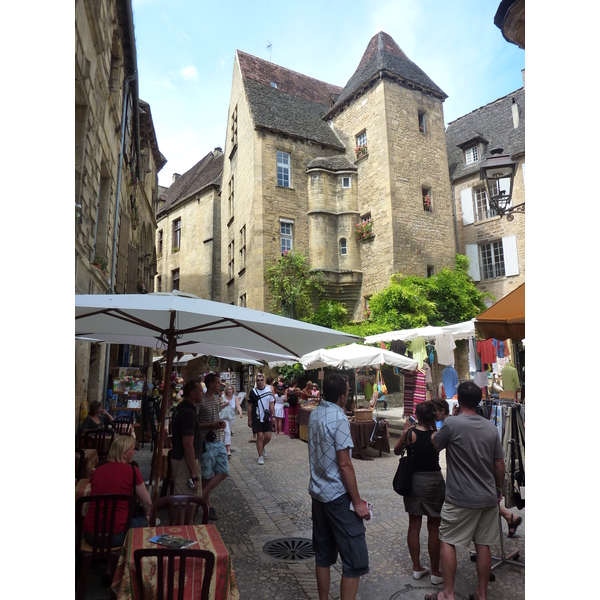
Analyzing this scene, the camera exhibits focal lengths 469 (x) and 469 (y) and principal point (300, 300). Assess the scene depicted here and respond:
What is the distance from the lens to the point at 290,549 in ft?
14.8

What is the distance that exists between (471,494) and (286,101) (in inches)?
980

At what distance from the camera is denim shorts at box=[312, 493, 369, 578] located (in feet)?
9.93

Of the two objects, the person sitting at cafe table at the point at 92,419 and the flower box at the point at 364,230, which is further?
the flower box at the point at 364,230

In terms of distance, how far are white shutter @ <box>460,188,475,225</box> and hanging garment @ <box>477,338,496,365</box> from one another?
1574 cm

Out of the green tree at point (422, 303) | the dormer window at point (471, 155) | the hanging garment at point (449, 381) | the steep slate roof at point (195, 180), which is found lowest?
the hanging garment at point (449, 381)

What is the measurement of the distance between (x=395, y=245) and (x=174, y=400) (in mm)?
11577

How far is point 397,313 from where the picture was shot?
1889cm

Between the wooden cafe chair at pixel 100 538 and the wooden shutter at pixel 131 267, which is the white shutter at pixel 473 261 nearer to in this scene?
the wooden shutter at pixel 131 267

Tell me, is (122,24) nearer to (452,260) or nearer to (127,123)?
(127,123)

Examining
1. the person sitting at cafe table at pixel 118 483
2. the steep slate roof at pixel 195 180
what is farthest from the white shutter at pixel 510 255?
the person sitting at cafe table at pixel 118 483

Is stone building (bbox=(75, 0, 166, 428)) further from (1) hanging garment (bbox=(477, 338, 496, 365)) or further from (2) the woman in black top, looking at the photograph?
(1) hanging garment (bbox=(477, 338, 496, 365))

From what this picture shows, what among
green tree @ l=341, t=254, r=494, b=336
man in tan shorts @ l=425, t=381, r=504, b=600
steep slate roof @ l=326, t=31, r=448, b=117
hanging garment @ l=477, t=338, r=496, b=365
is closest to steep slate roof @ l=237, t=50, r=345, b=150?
steep slate roof @ l=326, t=31, r=448, b=117

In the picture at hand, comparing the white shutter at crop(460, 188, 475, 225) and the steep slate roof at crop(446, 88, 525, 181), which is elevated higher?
the steep slate roof at crop(446, 88, 525, 181)

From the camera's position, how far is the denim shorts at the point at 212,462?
18.6 ft
